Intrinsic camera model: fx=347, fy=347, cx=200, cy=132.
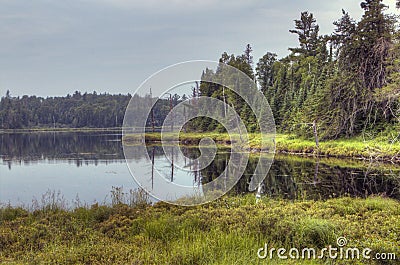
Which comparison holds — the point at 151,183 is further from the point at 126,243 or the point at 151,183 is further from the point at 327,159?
the point at 327,159

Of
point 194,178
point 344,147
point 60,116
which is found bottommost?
point 194,178

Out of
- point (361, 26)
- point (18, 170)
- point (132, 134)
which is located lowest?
point (18, 170)

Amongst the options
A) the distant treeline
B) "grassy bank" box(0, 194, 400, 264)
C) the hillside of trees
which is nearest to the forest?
the hillside of trees

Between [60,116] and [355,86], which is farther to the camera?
[60,116]

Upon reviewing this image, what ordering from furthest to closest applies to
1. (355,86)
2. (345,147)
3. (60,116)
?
1. (60,116)
2. (355,86)
3. (345,147)

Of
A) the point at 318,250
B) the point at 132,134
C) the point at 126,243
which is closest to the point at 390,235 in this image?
the point at 318,250

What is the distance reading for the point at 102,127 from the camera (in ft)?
332

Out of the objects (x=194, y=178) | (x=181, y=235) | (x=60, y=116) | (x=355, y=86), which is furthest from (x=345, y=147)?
(x=60, y=116)

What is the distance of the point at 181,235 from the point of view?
565cm

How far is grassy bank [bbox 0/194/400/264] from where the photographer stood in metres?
4.62

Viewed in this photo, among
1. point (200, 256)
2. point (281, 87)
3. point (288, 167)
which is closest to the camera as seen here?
point (200, 256)

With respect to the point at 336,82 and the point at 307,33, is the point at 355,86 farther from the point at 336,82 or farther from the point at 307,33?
the point at 307,33

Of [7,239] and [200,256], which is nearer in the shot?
[200,256]

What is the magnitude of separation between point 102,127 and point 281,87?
235 feet
